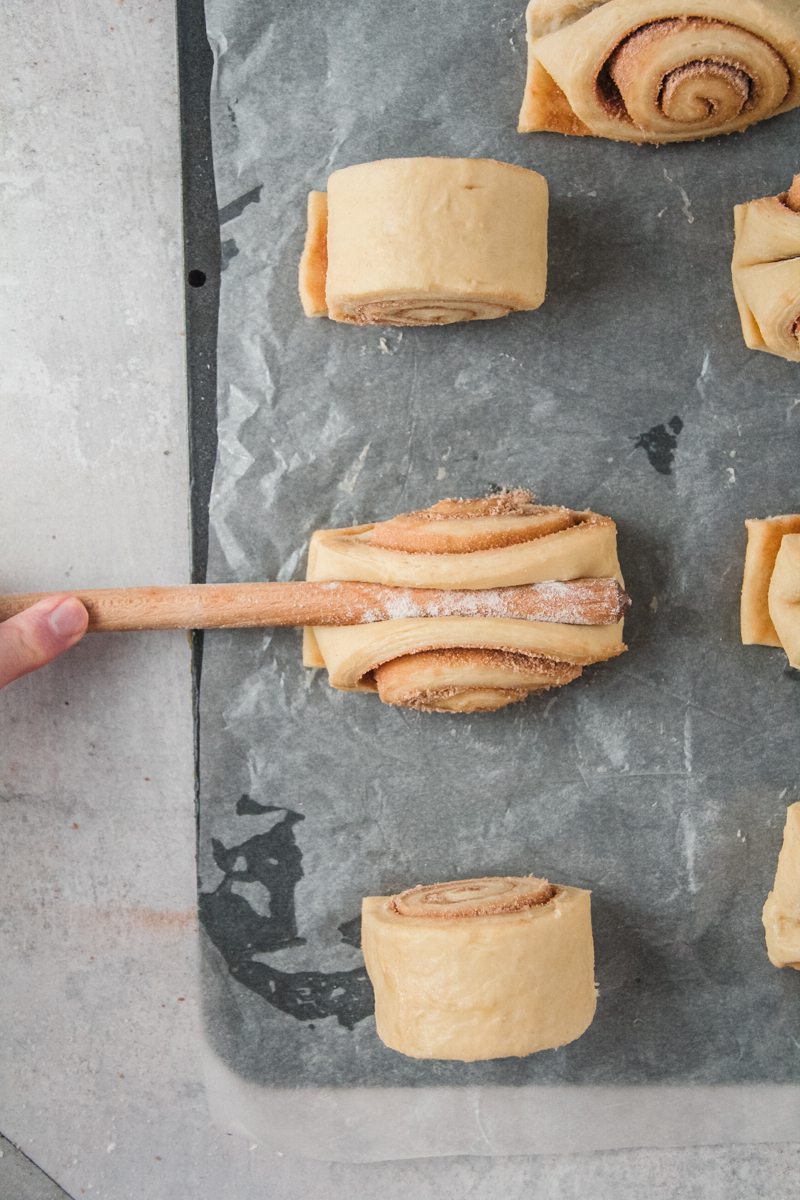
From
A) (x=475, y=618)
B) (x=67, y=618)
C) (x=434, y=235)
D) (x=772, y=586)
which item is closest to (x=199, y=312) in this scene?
(x=434, y=235)

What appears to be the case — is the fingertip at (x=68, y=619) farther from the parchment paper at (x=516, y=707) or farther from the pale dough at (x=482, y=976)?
the pale dough at (x=482, y=976)

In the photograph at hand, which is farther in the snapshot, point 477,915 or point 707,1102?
point 707,1102

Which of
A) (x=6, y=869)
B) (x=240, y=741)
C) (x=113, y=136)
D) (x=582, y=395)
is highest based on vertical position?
(x=113, y=136)

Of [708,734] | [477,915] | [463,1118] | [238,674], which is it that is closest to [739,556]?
[708,734]

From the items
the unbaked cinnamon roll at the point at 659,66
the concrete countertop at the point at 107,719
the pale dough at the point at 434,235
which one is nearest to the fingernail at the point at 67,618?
the concrete countertop at the point at 107,719

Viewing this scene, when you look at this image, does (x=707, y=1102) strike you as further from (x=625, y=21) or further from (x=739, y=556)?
(x=625, y=21)

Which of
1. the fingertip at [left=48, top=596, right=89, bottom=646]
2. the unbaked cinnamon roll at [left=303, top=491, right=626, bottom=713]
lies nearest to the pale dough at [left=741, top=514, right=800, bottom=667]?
the unbaked cinnamon roll at [left=303, top=491, right=626, bottom=713]

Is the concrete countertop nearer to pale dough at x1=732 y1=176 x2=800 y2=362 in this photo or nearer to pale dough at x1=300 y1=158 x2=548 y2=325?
pale dough at x1=300 y1=158 x2=548 y2=325
